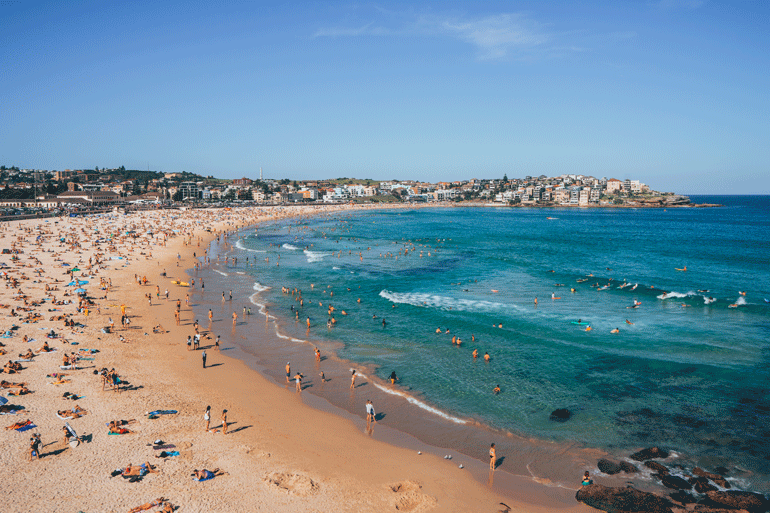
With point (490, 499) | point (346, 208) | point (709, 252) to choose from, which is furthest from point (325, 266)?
point (346, 208)

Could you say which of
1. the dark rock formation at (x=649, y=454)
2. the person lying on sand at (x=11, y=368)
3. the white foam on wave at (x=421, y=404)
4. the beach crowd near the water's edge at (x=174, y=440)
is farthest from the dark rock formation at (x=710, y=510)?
the person lying on sand at (x=11, y=368)

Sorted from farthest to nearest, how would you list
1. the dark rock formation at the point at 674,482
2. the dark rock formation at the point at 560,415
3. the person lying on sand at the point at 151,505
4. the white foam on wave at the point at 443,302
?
the white foam on wave at the point at 443,302
the dark rock formation at the point at 560,415
the dark rock formation at the point at 674,482
the person lying on sand at the point at 151,505

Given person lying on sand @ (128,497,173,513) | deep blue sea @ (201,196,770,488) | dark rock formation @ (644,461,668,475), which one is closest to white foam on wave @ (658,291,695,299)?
deep blue sea @ (201,196,770,488)

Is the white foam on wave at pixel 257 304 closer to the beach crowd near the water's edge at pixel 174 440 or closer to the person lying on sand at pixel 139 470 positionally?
the beach crowd near the water's edge at pixel 174 440

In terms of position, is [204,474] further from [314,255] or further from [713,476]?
[314,255]

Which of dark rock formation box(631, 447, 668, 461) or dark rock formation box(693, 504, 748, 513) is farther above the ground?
dark rock formation box(631, 447, 668, 461)

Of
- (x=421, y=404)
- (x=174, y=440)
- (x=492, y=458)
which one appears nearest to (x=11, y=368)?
(x=174, y=440)

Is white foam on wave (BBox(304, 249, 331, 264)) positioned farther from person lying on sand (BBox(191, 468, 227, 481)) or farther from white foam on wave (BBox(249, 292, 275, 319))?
person lying on sand (BBox(191, 468, 227, 481))

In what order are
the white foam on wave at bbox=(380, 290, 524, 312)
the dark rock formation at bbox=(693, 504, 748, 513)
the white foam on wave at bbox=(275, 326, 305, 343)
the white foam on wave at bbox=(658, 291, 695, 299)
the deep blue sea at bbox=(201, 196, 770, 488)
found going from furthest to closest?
1. the white foam on wave at bbox=(658, 291, 695, 299)
2. the white foam on wave at bbox=(380, 290, 524, 312)
3. the white foam on wave at bbox=(275, 326, 305, 343)
4. the deep blue sea at bbox=(201, 196, 770, 488)
5. the dark rock formation at bbox=(693, 504, 748, 513)
